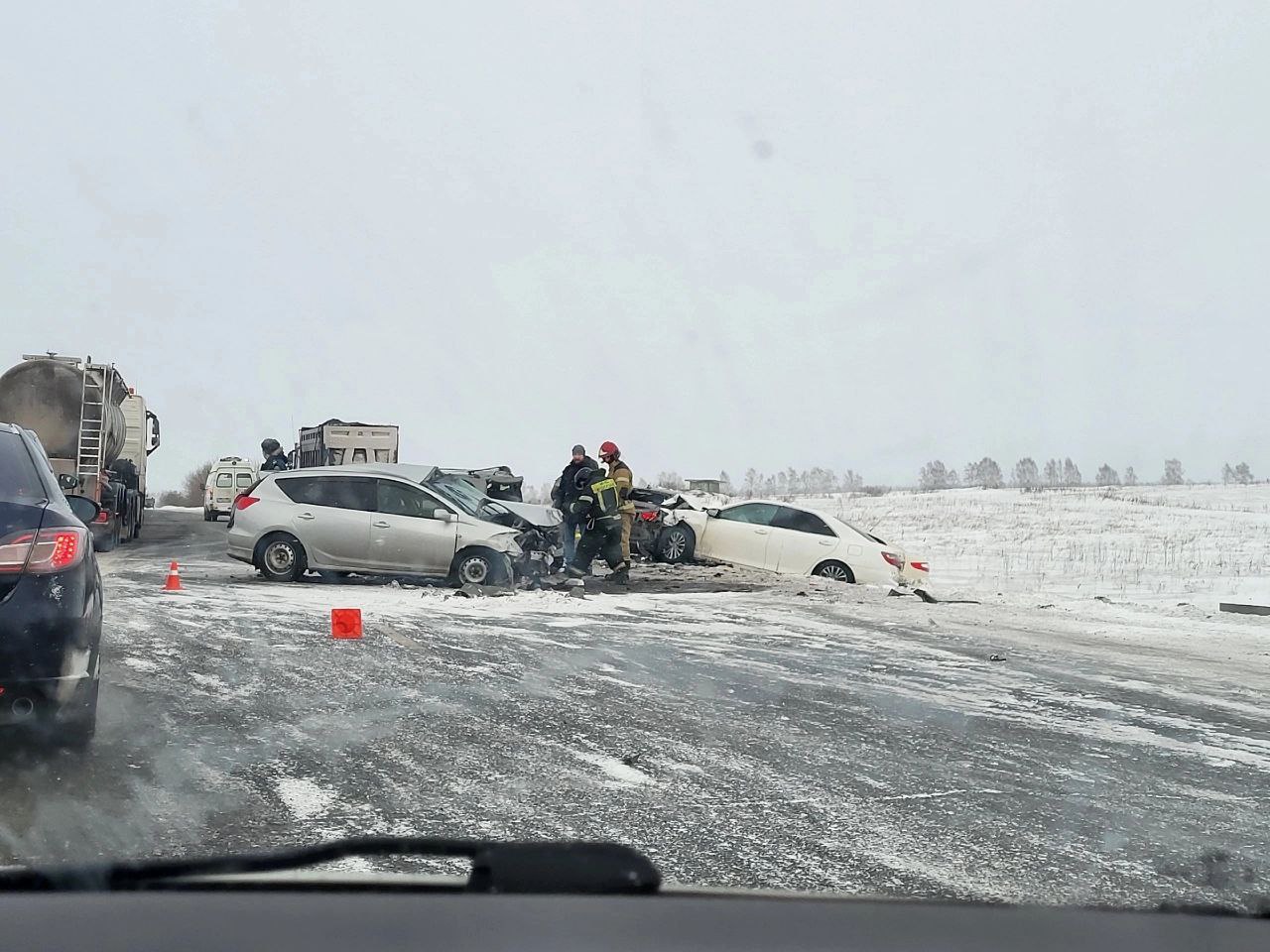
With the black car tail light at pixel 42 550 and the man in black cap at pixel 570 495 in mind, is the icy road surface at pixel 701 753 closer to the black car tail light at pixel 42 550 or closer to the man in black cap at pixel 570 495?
the black car tail light at pixel 42 550

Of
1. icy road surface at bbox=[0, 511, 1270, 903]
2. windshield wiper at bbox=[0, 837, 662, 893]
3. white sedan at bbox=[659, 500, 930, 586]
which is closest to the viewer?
windshield wiper at bbox=[0, 837, 662, 893]

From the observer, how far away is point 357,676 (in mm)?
8539

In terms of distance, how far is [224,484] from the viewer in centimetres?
3994

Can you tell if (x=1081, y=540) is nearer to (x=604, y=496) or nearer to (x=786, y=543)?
(x=786, y=543)

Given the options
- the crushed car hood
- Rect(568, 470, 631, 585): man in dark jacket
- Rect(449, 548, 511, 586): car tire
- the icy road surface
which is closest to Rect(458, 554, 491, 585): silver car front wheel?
Rect(449, 548, 511, 586): car tire

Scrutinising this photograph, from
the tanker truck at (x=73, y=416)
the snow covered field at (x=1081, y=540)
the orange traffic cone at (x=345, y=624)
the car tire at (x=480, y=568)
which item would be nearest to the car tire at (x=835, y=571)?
the snow covered field at (x=1081, y=540)

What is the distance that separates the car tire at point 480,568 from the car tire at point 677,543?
14.2 feet

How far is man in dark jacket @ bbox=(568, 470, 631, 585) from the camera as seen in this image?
1689 cm

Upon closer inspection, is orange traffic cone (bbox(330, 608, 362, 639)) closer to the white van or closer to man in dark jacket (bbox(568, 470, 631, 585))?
man in dark jacket (bbox(568, 470, 631, 585))

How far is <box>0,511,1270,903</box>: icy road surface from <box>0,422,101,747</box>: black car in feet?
1.29

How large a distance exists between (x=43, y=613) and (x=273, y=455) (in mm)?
17964

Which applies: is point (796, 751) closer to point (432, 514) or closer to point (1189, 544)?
point (432, 514)

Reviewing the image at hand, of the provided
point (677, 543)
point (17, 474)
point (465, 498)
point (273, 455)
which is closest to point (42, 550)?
point (17, 474)

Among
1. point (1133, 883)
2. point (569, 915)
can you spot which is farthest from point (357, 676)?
point (569, 915)
